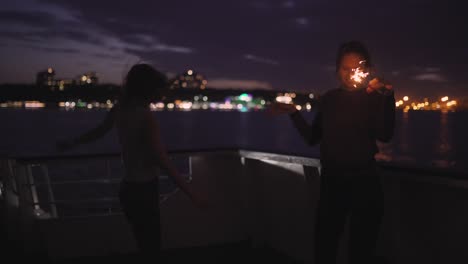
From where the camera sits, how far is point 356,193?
2256 millimetres

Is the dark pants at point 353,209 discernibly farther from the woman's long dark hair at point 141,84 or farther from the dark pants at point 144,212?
the woman's long dark hair at point 141,84

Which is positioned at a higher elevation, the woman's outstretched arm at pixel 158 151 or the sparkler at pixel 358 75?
the sparkler at pixel 358 75

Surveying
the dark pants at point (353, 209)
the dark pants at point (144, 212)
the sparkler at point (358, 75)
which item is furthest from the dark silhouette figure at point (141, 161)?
the sparkler at point (358, 75)

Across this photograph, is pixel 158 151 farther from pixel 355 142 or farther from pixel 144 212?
pixel 355 142

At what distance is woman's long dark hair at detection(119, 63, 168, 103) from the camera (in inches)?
88.6

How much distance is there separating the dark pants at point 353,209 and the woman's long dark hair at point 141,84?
1018mm

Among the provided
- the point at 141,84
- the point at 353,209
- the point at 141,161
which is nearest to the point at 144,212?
the point at 141,161

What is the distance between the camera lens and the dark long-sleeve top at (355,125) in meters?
2.16

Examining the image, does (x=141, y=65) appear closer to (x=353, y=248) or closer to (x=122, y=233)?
(x=353, y=248)

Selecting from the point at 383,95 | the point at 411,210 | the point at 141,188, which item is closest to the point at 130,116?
the point at 141,188

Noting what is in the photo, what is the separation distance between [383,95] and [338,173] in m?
0.46

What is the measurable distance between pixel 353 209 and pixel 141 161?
1127 mm

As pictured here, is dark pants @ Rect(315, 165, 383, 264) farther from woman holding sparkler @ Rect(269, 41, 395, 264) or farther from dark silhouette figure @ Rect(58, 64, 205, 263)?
dark silhouette figure @ Rect(58, 64, 205, 263)

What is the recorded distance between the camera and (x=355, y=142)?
2225mm
